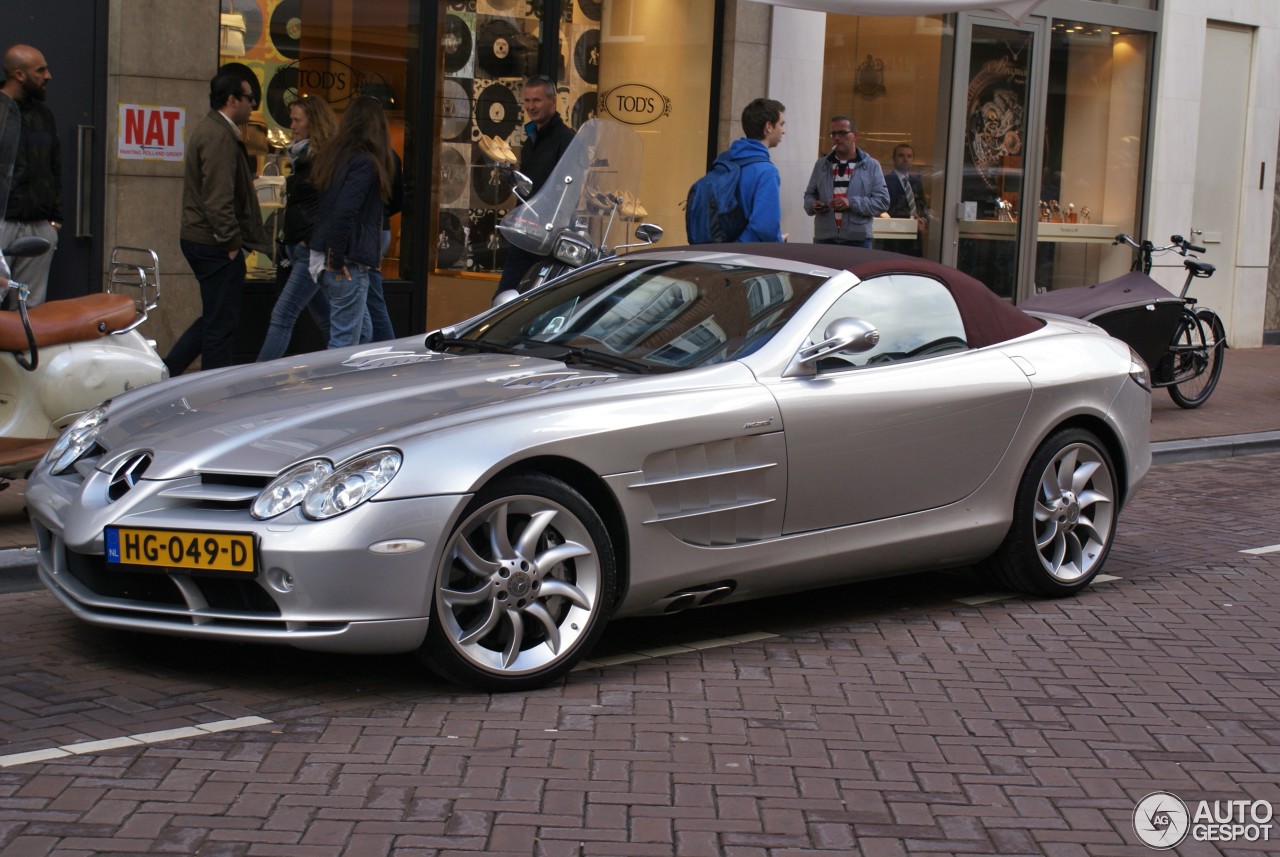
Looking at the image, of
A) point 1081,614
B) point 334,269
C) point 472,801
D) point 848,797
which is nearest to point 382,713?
point 472,801

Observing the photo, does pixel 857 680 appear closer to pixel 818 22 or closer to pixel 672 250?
pixel 672 250

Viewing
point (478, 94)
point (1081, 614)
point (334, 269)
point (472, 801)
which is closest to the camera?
point (472, 801)

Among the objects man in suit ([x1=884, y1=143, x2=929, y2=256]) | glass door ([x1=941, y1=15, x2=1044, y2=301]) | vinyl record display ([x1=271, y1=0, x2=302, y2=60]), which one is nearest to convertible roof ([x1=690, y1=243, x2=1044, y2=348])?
vinyl record display ([x1=271, y1=0, x2=302, y2=60])

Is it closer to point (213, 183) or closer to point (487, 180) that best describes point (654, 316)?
point (213, 183)

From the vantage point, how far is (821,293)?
20.0 ft

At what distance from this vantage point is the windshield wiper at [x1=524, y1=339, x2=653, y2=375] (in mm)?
5734

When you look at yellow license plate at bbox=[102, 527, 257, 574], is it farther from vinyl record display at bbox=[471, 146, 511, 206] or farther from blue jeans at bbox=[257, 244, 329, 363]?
vinyl record display at bbox=[471, 146, 511, 206]

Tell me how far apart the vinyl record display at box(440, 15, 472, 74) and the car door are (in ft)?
23.1

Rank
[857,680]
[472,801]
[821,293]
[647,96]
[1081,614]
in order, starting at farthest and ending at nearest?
[647,96], [1081,614], [821,293], [857,680], [472,801]

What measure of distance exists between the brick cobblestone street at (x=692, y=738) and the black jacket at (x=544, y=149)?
4.64 metres

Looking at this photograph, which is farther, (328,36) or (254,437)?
(328,36)

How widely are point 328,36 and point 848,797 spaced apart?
8916 mm
